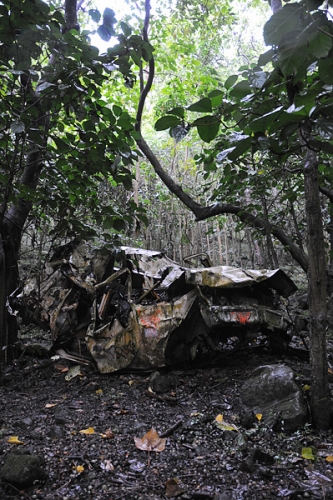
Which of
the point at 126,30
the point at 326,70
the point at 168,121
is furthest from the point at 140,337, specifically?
the point at 326,70

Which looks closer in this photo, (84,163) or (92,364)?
(84,163)

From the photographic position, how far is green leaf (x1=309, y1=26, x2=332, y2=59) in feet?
2.64

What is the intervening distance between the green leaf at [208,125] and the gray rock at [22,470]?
2.15 meters

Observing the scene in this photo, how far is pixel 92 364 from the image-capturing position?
4.26 m

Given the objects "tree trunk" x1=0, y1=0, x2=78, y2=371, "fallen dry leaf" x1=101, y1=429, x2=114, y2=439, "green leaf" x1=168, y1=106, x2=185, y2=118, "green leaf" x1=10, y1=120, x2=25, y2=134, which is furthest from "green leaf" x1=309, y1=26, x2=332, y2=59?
"tree trunk" x1=0, y1=0, x2=78, y2=371

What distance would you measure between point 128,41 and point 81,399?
11.0ft

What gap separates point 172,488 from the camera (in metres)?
1.99

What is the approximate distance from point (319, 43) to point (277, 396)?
273cm

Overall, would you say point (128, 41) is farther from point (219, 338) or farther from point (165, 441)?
point (219, 338)

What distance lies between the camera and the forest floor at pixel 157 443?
1979 millimetres

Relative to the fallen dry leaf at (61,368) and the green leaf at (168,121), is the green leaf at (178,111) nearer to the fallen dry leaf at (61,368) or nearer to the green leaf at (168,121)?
the green leaf at (168,121)

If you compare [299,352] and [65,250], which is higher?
[65,250]

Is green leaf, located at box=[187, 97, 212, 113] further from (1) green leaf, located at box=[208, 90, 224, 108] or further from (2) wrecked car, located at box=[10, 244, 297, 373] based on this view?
(2) wrecked car, located at box=[10, 244, 297, 373]

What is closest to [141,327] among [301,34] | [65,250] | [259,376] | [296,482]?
[259,376]
